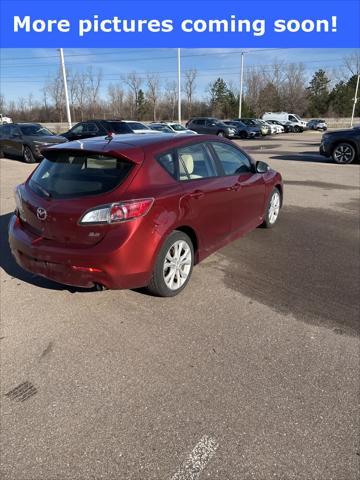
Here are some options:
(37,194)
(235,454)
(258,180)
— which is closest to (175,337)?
(235,454)

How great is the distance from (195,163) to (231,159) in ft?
2.91

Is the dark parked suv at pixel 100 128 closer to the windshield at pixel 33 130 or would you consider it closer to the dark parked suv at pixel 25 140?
the windshield at pixel 33 130

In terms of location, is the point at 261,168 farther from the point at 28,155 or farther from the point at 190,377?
the point at 28,155

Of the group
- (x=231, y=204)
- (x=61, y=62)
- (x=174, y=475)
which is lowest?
(x=174, y=475)

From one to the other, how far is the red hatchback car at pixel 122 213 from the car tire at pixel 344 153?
1195cm

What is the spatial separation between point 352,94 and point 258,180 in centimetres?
8314

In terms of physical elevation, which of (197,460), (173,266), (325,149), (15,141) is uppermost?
(15,141)

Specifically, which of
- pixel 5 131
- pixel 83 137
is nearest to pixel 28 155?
pixel 5 131

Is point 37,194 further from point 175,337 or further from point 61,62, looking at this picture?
point 61,62

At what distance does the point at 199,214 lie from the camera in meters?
4.12

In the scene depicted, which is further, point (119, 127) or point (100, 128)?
point (100, 128)

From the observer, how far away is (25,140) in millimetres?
15133

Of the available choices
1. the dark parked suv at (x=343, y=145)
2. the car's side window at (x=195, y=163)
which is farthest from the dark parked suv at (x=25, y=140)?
the car's side window at (x=195, y=163)

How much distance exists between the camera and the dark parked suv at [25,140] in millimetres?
14797
